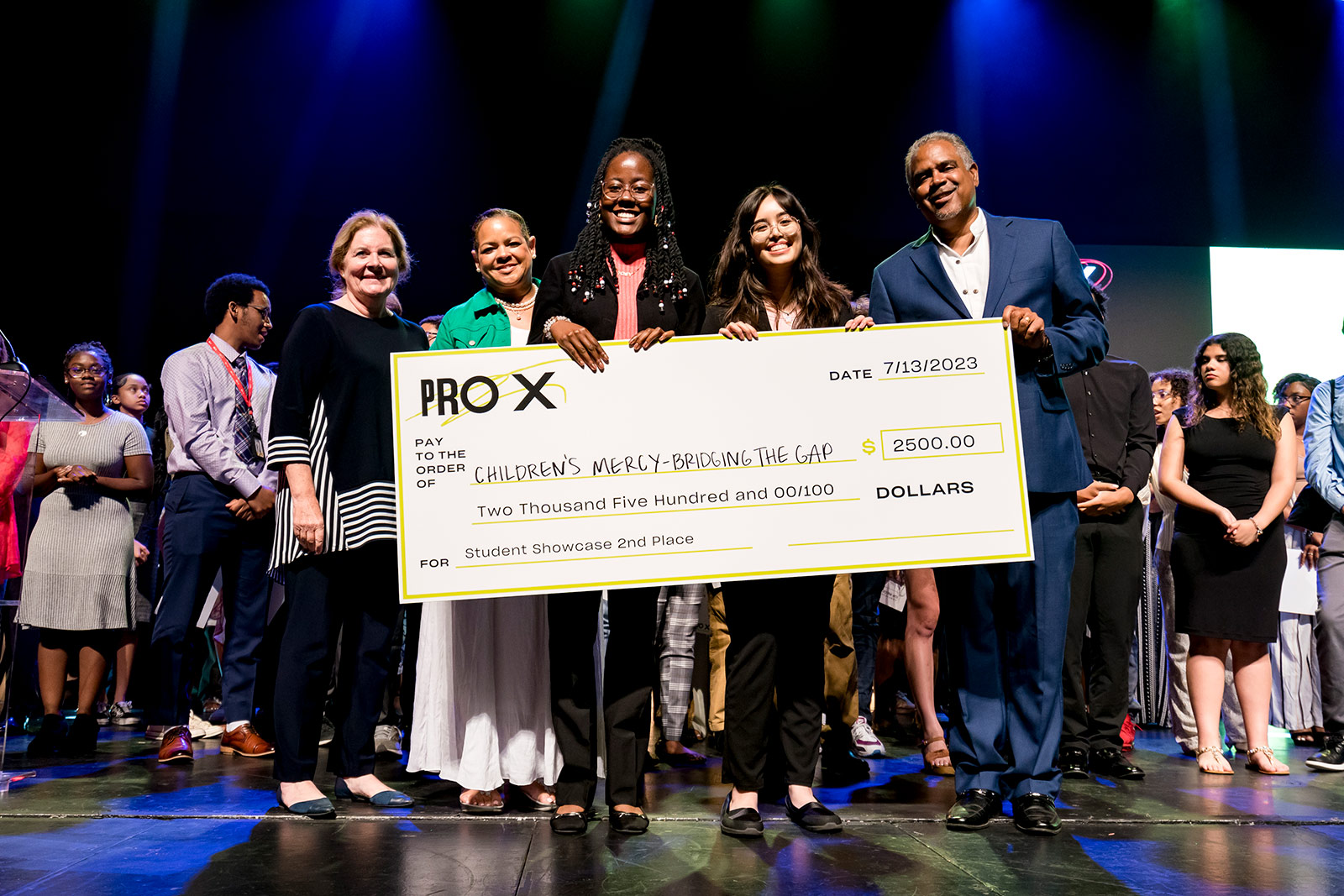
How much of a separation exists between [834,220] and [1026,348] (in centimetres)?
436

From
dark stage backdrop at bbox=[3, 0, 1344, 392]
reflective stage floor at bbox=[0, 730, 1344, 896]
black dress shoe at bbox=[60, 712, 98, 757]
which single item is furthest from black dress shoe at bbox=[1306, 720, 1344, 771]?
dark stage backdrop at bbox=[3, 0, 1344, 392]

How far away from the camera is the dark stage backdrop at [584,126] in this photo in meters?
6.01

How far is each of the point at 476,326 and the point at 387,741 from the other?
74.3 inches

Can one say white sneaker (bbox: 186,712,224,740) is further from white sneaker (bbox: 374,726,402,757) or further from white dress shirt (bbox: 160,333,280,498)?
white dress shirt (bbox: 160,333,280,498)

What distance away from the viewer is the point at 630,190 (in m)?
2.48

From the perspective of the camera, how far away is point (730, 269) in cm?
261

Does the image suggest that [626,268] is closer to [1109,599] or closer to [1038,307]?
[1038,307]

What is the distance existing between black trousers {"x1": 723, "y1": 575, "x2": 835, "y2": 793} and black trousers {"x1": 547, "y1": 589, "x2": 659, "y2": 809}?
22 cm

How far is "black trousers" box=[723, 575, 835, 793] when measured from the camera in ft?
7.80

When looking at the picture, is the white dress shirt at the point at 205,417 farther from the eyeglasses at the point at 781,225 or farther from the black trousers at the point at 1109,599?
the black trousers at the point at 1109,599

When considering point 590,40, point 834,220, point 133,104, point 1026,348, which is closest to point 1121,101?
point 834,220

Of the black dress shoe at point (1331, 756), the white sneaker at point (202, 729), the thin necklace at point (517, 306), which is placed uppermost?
the thin necklace at point (517, 306)

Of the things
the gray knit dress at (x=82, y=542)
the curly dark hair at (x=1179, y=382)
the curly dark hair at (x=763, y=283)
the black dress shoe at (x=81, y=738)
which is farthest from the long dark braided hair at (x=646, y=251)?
the curly dark hair at (x=1179, y=382)

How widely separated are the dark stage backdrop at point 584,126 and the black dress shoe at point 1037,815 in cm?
471
